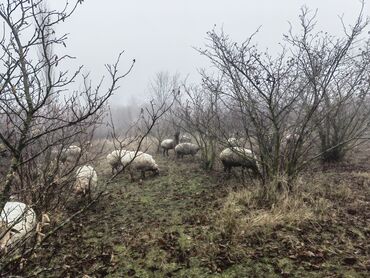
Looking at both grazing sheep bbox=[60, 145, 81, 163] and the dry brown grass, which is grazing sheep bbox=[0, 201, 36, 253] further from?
the dry brown grass

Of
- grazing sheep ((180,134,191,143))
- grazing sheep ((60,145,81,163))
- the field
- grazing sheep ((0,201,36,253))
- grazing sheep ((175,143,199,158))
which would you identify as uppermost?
grazing sheep ((180,134,191,143))

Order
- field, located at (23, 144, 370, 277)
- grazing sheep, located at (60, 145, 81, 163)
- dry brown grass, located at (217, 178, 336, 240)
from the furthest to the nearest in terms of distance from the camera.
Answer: dry brown grass, located at (217, 178, 336, 240) → grazing sheep, located at (60, 145, 81, 163) → field, located at (23, 144, 370, 277)

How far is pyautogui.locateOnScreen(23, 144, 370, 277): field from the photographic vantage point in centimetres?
491

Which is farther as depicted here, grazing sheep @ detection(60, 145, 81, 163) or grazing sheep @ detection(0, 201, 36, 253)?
grazing sheep @ detection(60, 145, 81, 163)

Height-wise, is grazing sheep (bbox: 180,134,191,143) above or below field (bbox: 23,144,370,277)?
above

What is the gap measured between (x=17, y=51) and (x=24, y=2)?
367mm

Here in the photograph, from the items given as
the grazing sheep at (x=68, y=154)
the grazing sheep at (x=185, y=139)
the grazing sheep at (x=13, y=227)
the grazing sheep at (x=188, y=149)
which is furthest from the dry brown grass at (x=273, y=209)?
the grazing sheep at (x=185, y=139)

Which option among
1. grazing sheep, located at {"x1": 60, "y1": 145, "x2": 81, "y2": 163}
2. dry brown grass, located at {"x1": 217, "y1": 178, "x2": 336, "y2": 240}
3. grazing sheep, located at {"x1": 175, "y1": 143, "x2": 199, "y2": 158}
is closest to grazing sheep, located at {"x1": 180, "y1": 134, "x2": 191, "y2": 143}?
grazing sheep, located at {"x1": 175, "y1": 143, "x2": 199, "y2": 158}

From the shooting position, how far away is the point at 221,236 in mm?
5805

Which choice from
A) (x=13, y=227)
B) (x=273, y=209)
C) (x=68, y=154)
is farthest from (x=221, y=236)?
(x=68, y=154)

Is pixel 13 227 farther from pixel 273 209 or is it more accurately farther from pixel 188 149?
pixel 188 149

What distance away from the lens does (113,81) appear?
2.60 meters

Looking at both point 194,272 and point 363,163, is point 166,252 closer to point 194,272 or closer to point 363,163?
point 194,272

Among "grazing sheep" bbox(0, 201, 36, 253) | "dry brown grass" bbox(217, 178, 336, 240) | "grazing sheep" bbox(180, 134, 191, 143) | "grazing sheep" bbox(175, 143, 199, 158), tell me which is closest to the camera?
"grazing sheep" bbox(0, 201, 36, 253)
